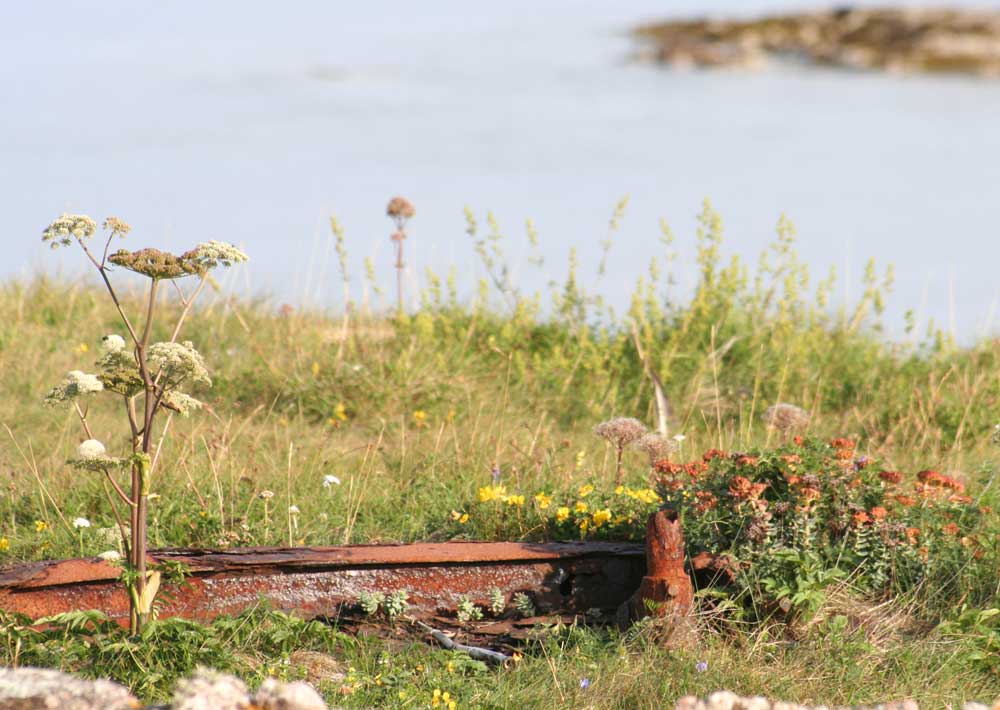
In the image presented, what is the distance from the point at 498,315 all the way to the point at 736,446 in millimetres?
2717

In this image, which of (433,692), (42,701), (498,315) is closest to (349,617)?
(433,692)

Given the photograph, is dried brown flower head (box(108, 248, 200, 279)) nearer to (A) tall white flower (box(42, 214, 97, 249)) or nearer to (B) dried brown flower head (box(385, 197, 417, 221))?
(A) tall white flower (box(42, 214, 97, 249))

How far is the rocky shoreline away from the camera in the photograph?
1225 inches

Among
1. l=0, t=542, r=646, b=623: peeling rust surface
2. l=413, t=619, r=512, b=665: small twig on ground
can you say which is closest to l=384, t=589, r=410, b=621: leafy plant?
l=0, t=542, r=646, b=623: peeling rust surface

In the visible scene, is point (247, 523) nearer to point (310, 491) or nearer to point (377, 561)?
point (310, 491)

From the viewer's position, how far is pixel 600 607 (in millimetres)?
4758

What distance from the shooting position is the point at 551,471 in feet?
19.4

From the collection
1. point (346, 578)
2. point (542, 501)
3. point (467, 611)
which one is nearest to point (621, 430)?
point (542, 501)

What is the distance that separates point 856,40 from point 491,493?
31.7 meters

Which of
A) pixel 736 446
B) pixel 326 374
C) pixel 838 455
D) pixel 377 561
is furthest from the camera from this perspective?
pixel 326 374

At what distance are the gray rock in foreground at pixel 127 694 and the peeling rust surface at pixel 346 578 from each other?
1.57 m

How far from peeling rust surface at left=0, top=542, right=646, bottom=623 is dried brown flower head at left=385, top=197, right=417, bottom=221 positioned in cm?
400

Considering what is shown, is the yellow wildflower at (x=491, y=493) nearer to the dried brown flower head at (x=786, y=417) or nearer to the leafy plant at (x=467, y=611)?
the leafy plant at (x=467, y=611)

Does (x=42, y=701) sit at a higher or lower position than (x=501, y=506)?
higher
